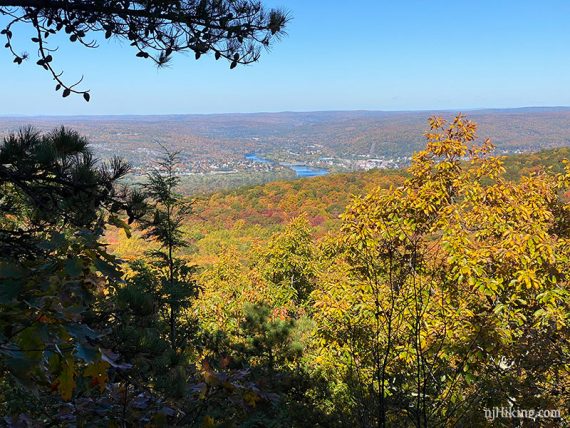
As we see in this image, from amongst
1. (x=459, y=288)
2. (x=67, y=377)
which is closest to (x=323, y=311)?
(x=459, y=288)

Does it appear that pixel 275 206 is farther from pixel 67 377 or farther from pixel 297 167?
pixel 297 167

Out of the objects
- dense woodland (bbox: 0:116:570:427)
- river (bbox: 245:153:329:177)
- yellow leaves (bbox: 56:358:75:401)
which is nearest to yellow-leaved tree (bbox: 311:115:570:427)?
dense woodland (bbox: 0:116:570:427)

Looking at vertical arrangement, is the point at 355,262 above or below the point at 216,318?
above

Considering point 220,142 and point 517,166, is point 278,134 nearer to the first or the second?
point 220,142

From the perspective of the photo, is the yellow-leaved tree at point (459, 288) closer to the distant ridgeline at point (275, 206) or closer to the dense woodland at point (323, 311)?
the dense woodland at point (323, 311)

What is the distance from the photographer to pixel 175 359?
120 inches

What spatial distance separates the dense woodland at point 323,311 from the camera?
3.93 ft

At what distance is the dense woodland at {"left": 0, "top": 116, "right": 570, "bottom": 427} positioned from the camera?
120 cm

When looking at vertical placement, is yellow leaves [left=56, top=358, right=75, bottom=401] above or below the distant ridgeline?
above

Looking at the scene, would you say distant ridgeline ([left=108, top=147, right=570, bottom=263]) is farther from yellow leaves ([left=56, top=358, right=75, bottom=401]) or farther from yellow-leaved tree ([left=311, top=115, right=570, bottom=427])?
yellow leaves ([left=56, top=358, right=75, bottom=401])

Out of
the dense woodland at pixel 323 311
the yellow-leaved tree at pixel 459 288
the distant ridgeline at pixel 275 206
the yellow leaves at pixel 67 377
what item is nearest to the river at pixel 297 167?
the distant ridgeline at pixel 275 206

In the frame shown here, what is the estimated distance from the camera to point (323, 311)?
4.21 meters

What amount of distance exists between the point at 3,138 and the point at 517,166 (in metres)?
40.4

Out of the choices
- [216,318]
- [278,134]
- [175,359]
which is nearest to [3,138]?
[175,359]
